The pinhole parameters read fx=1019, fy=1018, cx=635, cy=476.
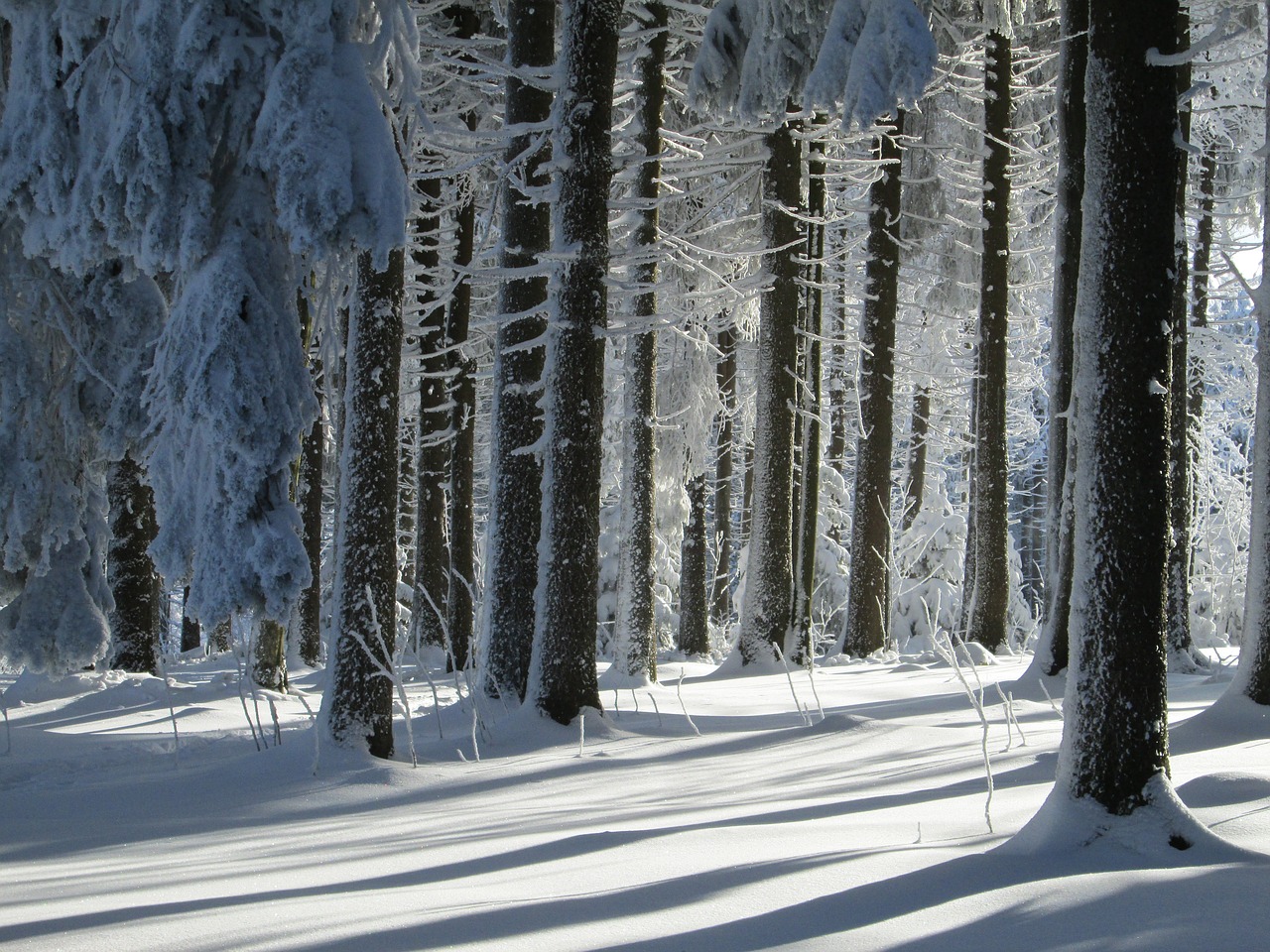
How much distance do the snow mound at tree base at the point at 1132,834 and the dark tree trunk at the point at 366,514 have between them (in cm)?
441

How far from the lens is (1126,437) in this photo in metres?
4.48

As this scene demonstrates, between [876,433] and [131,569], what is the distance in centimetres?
981

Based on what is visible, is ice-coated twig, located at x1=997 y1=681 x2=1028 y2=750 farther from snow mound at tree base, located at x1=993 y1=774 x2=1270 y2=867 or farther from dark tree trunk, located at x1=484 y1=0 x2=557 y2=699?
dark tree trunk, located at x1=484 y1=0 x2=557 y2=699

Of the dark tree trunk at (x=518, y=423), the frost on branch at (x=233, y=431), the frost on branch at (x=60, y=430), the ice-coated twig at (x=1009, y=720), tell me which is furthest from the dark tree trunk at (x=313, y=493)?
the ice-coated twig at (x=1009, y=720)

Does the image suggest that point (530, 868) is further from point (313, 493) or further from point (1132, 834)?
point (313, 493)

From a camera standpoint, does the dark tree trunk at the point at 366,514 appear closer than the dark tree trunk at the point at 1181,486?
Yes

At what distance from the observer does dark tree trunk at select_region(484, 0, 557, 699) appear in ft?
30.1

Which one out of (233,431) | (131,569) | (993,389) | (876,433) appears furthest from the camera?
(876,433)

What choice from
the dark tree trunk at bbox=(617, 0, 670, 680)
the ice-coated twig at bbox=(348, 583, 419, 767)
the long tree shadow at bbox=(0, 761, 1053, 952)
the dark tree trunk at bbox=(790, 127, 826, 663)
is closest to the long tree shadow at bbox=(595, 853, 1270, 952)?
the long tree shadow at bbox=(0, 761, 1053, 952)

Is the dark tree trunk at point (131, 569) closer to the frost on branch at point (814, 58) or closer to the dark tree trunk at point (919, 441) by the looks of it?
the frost on branch at point (814, 58)

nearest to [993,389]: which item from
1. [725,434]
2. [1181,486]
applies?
[1181,486]

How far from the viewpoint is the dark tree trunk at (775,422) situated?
1261 cm

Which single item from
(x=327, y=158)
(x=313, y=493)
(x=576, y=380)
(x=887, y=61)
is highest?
(x=887, y=61)

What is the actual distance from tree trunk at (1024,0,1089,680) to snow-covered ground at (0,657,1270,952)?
2.63ft
